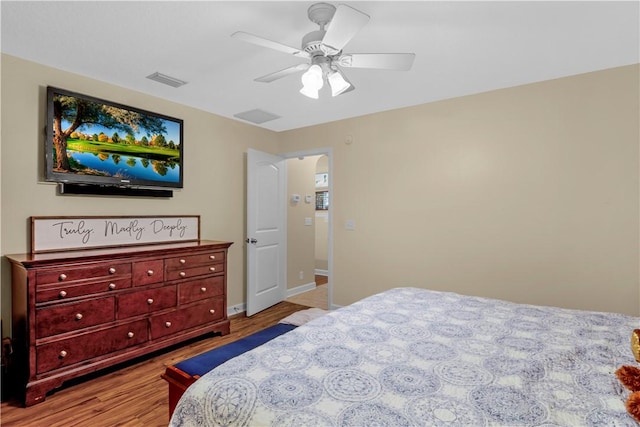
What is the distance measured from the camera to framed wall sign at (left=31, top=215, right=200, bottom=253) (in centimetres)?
257

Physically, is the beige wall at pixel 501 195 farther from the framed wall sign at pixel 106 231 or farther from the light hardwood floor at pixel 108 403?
the light hardwood floor at pixel 108 403

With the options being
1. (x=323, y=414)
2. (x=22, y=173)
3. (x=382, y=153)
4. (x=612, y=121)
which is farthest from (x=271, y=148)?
(x=323, y=414)

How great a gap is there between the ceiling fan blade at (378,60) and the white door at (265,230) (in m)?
2.33

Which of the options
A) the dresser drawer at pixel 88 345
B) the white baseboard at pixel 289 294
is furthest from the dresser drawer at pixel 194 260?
the white baseboard at pixel 289 294

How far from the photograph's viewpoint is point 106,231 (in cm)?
292

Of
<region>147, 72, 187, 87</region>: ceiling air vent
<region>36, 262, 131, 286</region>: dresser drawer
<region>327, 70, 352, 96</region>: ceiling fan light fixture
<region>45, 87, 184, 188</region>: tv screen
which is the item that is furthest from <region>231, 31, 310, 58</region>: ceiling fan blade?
<region>36, 262, 131, 286</region>: dresser drawer

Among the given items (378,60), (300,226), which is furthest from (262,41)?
(300,226)

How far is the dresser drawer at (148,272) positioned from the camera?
269cm

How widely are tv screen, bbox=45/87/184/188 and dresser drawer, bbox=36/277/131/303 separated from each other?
89 centimetres

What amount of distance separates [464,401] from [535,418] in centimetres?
19

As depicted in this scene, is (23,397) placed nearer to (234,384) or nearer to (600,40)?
(234,384)

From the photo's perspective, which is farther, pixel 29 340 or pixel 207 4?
pixel 29 340

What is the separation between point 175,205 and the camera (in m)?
3.50

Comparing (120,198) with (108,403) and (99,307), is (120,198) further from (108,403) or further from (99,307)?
(108,403)
